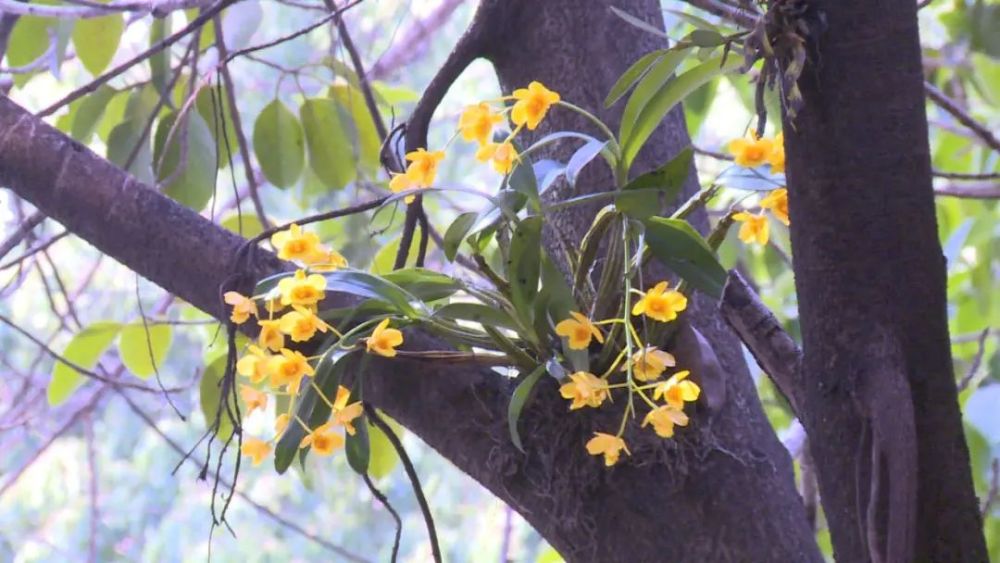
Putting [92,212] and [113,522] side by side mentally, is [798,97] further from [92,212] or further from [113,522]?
[113,522]

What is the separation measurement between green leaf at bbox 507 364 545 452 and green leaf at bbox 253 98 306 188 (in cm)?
63

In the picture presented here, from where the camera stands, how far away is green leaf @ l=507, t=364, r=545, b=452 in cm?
57

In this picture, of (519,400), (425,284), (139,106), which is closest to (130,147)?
(139,106)

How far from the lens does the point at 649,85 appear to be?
0.60 metres

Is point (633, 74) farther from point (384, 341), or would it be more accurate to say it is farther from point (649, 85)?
point (384, 341)

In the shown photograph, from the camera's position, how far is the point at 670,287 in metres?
0.68

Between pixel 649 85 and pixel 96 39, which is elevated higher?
pixel 96 39

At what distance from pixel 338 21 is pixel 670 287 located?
0.42 metres

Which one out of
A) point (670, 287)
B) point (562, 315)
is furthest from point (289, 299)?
point (670, 287)

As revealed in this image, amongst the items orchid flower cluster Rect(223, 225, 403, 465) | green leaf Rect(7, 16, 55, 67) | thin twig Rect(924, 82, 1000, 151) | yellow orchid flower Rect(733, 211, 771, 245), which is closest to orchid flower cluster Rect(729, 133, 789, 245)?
yellow orchid flower Rect(733, 211, 771, 245)

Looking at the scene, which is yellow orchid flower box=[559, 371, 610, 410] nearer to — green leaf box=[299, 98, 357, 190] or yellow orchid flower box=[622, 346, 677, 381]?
yellow orchid flower box=[622, 346, 677, 381]

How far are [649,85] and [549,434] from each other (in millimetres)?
210

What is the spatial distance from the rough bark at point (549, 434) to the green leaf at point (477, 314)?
0.16 ft

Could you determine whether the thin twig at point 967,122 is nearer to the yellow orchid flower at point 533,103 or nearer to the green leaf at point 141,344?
the yellow orchid flower at point 533,103
